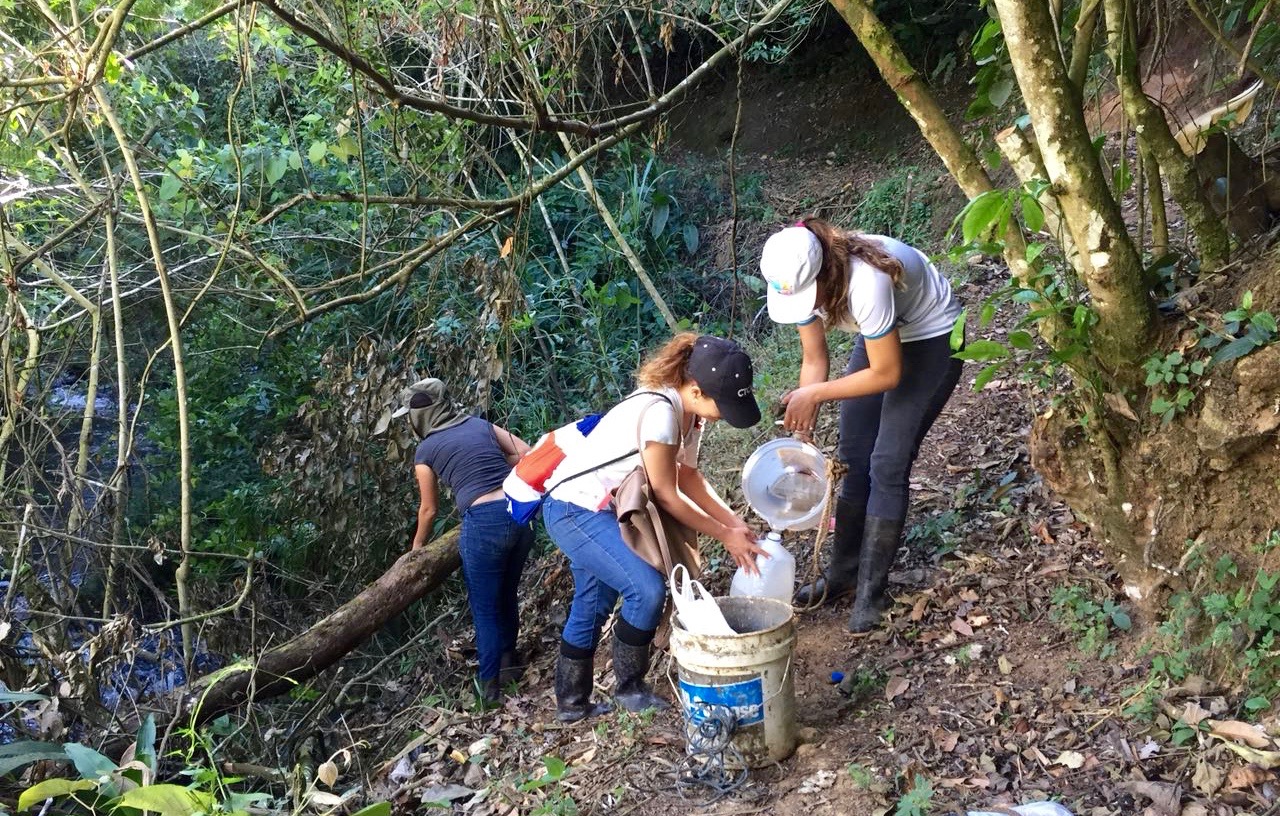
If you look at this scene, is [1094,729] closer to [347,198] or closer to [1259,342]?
[1259,342]

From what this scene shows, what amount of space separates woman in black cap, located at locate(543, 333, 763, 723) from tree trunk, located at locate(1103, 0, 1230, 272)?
1470 millimetres

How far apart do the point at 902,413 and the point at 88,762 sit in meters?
2.97

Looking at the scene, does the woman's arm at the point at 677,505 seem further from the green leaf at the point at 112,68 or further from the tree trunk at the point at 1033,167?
the green leaf at the point at 112,68

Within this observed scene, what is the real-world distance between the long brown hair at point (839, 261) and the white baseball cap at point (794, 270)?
42mm

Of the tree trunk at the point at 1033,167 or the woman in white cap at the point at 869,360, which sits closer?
the tree trunk at the point at 1033,167

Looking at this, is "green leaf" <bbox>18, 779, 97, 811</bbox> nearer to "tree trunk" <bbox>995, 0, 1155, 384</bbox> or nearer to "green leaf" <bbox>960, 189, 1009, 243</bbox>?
"green leaf" <bbox>960, 189, 1009, 243</bbox>

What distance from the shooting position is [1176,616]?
299 cm

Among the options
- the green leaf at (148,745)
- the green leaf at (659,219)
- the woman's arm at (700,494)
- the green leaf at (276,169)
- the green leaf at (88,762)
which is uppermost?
the green leaf at (276,169)

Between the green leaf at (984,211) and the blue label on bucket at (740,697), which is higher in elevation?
the green leaf at (984,211)

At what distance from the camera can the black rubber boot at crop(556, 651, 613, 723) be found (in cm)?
404

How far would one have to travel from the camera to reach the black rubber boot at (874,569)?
3746 mm

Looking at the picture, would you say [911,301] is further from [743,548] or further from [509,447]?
[509,447]

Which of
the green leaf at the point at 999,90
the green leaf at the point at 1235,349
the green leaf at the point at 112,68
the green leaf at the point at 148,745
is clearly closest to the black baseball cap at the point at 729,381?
the green leaf at the point at 999,90

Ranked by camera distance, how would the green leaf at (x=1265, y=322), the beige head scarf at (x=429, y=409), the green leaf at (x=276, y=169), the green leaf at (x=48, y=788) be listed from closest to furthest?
the green leaf at (x=48, y=788) → the green leaf at (x=1265, y=322) → the beige head scarf at (x=429, y=409) → the green leaf at (x=276, y=169)
